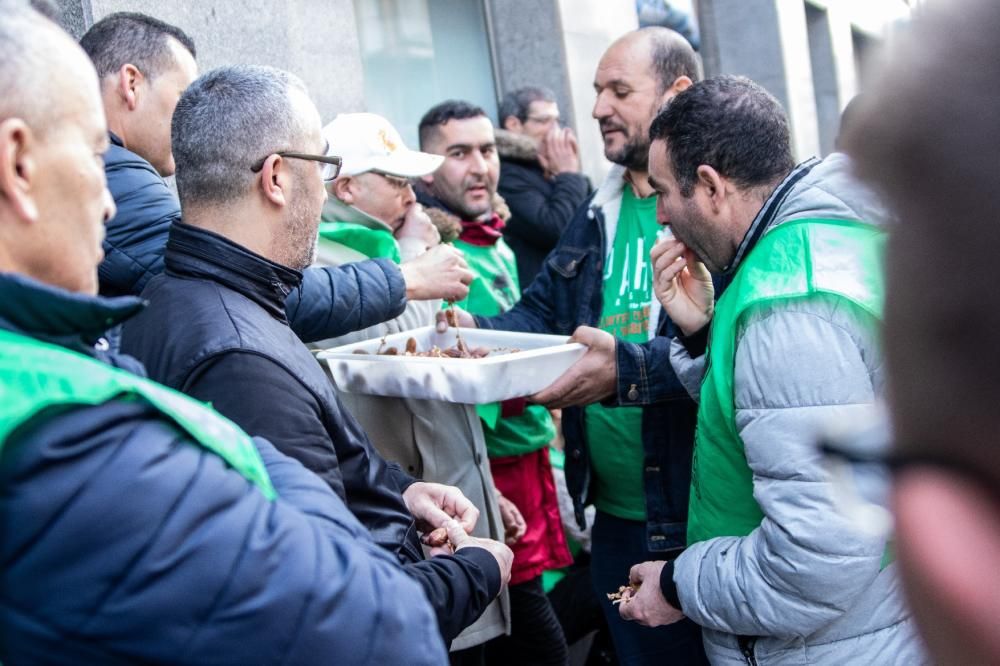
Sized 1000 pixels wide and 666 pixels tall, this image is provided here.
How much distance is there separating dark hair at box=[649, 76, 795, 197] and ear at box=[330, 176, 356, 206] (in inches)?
60.3

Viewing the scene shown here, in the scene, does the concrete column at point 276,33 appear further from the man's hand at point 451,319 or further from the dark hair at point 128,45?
the man's hand at point 451,319

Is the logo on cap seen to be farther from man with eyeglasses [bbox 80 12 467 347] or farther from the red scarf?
the red scarf

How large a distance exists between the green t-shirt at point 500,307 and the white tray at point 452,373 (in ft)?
1.44

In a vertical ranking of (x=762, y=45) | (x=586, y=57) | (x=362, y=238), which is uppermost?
(x=762, y=45)

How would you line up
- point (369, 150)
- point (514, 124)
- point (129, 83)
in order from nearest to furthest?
point (129, 83) < point (369, 150) < point (514, 124)

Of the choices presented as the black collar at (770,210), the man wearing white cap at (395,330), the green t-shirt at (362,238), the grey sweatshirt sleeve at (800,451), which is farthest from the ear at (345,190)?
the grey sweatshirt sleeve at (800,451)

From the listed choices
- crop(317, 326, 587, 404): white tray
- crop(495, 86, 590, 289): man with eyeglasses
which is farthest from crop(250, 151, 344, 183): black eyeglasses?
crop(495, 86, 590, 289): man with eyeglasses

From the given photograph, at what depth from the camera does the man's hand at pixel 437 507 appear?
253cm

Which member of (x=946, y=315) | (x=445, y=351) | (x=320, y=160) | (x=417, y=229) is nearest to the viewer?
(x=946, y=315)

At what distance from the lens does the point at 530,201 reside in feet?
19.0

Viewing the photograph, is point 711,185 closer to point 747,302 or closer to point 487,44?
point 747,302

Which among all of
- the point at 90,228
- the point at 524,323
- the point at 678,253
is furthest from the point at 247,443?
the point at 524,323

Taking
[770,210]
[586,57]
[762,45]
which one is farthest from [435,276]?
[762,45]

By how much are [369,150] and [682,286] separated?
4.48 ft
